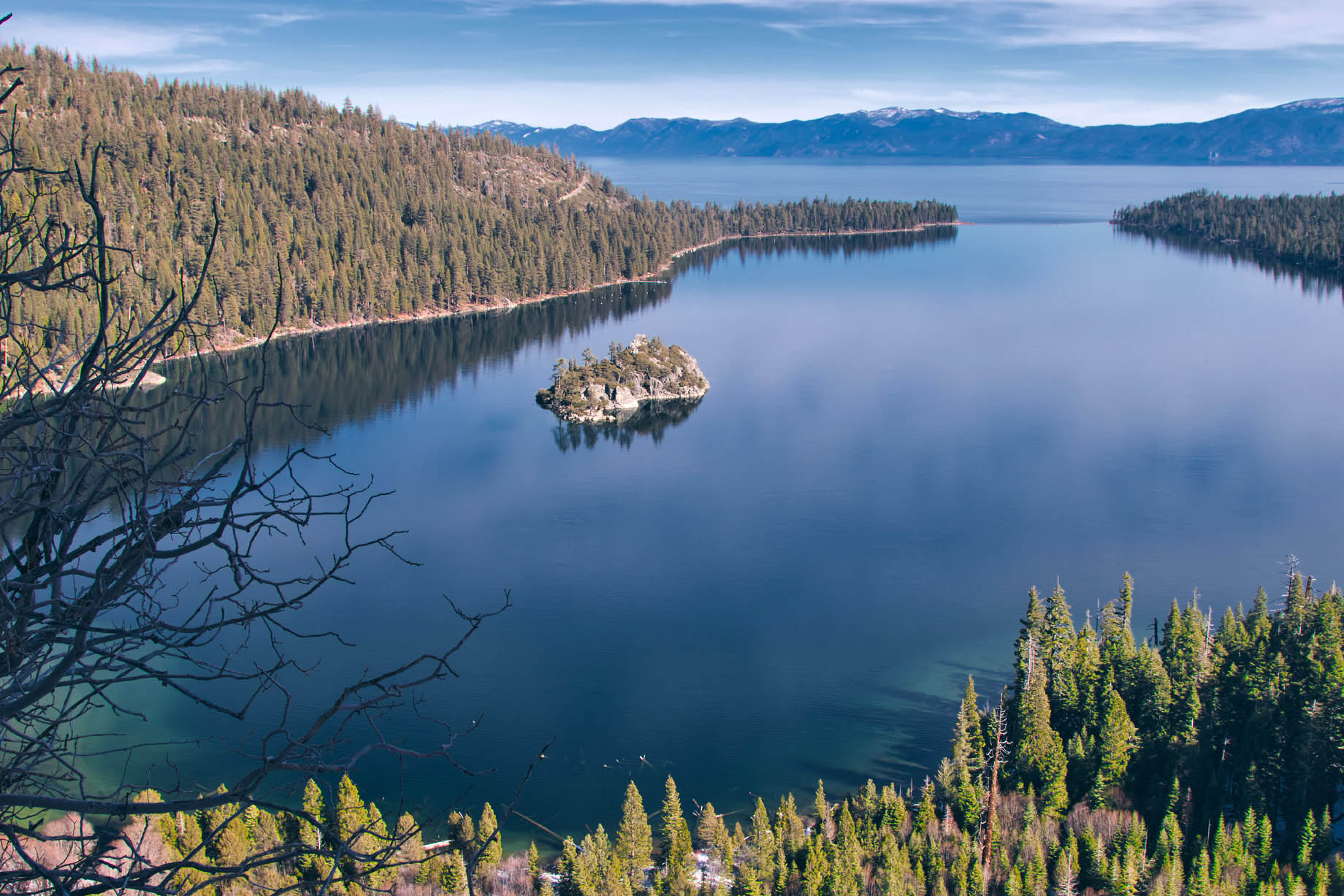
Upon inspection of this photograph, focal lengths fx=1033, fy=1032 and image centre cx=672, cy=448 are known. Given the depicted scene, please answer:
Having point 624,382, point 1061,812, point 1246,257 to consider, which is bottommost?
point 1061,812

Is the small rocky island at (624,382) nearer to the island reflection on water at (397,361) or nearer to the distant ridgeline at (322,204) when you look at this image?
the island reflection on water at (397,361)

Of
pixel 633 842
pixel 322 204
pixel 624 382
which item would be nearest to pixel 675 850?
pixel 633 842

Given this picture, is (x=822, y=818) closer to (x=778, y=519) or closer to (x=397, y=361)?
(x=778, y=519)

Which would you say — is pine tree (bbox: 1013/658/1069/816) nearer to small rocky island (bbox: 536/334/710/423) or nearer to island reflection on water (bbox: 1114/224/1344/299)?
small rocky island (bbox: 536/334/710/423)

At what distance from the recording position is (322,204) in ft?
306

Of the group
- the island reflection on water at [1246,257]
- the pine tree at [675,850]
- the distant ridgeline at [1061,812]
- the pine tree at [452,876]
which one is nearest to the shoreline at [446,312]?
the pine tree at [452,876]

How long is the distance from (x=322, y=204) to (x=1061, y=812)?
8640cm

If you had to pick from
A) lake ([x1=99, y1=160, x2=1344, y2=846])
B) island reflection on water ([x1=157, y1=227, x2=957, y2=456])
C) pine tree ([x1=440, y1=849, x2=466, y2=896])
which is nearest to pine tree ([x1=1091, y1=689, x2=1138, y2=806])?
lake ([x1=99, y1=160, x2=1344, y2=846])

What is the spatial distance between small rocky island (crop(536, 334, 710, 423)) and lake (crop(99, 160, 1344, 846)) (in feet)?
5.76

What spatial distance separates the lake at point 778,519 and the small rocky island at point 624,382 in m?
1.75

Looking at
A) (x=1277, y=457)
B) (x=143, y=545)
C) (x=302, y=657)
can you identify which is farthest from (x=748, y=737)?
(x=1277, y=457)

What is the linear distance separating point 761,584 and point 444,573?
11.2 m

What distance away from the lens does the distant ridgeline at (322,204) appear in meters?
77.4

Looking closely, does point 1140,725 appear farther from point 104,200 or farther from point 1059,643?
point 104,200
